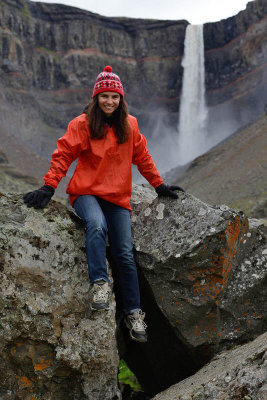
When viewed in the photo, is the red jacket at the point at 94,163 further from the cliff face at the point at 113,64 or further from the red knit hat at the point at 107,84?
the cliff face at the point at 113,64

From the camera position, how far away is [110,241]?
4527 millimetres

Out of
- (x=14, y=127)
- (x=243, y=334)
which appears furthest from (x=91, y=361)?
(x=14, y=127)

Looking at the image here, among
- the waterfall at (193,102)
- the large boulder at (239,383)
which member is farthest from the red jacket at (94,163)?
the waterfall at (193,102)

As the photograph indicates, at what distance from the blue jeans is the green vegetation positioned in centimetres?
225

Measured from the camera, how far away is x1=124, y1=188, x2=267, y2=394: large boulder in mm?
4449

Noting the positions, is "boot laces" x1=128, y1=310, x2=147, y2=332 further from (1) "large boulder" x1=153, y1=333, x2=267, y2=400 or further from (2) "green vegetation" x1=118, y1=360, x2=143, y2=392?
(2) "green vegetation" x1=118, y1=360, x2=143, y2=392

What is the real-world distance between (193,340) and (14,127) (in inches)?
1904

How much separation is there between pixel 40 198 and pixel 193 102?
55202mm

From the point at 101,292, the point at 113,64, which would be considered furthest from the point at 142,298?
the point at 113,64

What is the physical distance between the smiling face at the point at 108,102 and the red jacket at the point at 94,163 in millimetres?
249

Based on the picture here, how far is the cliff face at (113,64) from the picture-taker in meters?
52.2

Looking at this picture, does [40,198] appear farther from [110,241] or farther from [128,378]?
[128,378]

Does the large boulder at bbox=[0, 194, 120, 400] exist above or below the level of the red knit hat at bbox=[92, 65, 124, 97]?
below

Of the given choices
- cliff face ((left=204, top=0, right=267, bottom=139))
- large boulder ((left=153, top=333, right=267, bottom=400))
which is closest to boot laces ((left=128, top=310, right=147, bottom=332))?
large boulder ((left=153, top=333, right=267, bottom=400))
